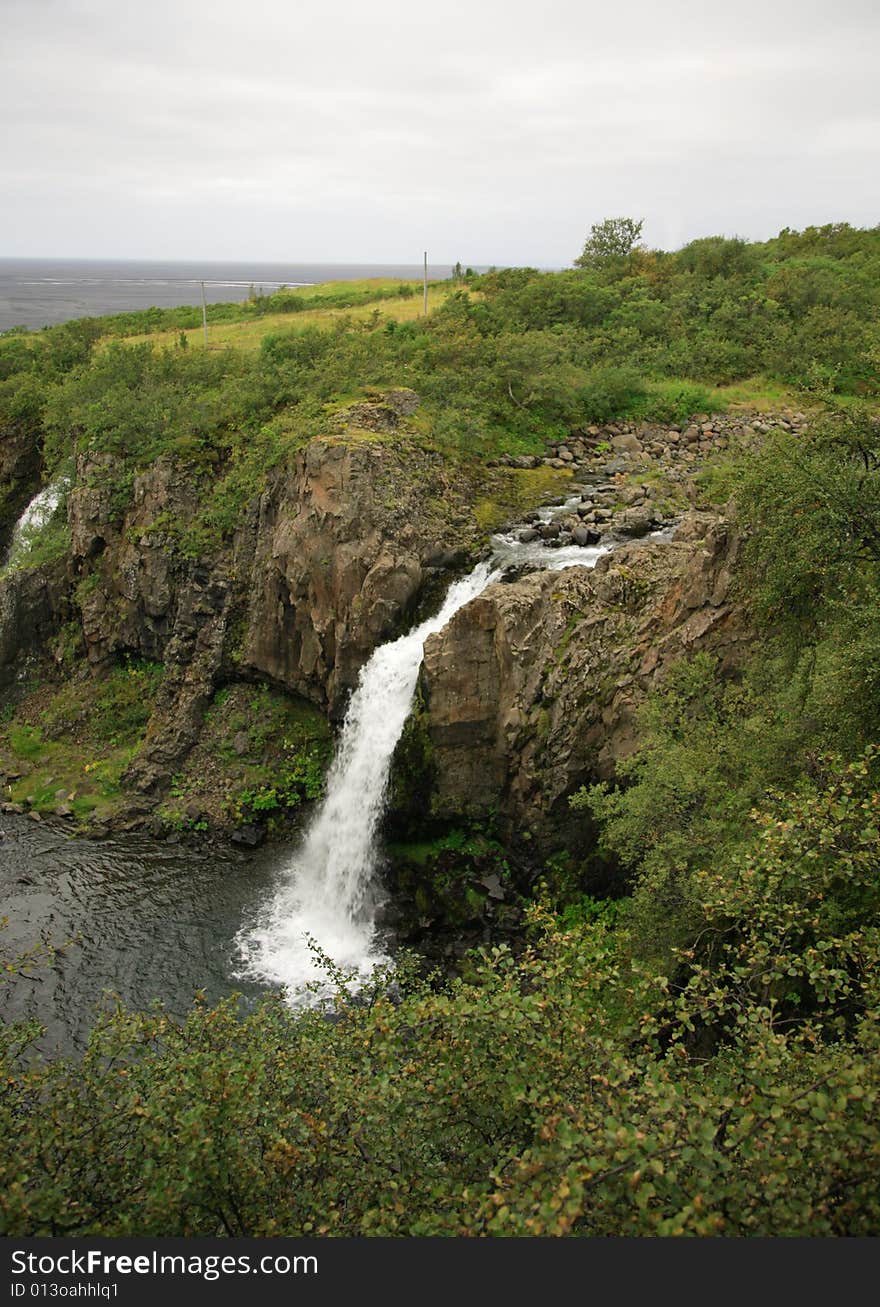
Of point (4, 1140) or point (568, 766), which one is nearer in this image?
point (4, 1140)

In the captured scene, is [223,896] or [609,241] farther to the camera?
[609,241]

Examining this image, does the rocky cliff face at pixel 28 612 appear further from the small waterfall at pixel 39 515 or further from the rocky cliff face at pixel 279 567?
the small waterfall at pixel 39 515

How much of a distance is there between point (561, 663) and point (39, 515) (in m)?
27.8

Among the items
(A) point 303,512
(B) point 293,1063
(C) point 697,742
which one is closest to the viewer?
(B) point 293,1063

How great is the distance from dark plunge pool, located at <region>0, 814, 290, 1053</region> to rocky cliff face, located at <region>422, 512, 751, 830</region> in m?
7.35

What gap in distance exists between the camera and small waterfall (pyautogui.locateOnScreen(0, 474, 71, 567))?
3675cm

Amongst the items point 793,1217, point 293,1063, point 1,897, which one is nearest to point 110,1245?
point 293,1063

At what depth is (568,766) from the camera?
836 inches

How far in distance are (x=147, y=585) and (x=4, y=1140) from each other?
24883 mm

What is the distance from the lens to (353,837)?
2502 cm

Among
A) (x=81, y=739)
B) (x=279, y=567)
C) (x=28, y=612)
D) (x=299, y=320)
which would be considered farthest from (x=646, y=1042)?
(x=299, y=320)

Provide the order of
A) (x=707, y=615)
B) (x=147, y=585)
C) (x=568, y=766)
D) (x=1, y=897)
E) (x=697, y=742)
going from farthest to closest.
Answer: (x=147, y=585) → (x=1, y=897) → (x=568, y=766) → (x=707, y=615) → (x=697, y=742)

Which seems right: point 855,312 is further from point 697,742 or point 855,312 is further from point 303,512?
point 697,742

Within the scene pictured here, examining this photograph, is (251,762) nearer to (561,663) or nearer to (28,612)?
(561,663)
